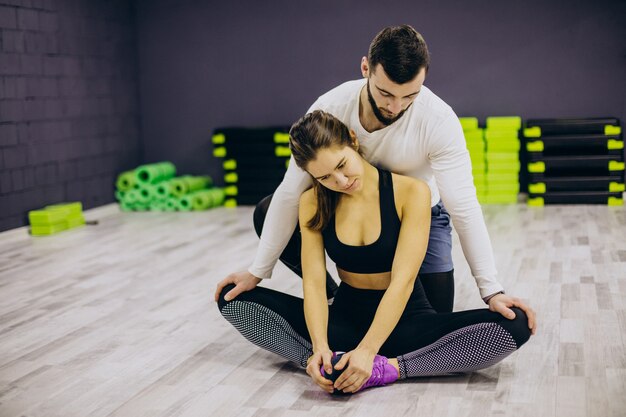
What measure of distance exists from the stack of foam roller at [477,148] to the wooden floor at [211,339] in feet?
3.85

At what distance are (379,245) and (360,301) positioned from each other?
0.69 feet

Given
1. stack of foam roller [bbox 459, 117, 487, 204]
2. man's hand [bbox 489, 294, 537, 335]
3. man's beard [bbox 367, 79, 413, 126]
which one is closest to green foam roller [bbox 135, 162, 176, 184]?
stack of foam roller [bbox 459, 117, 487, 204]

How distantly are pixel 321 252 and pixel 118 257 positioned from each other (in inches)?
94.6

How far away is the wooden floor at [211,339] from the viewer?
7.53 feet

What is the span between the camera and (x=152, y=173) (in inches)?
260

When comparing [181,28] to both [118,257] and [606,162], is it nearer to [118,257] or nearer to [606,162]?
[118,257]

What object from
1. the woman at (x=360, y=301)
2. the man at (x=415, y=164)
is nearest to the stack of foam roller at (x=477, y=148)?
the man at (x=415, y=164)

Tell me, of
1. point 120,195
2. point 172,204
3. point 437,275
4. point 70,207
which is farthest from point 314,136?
point 120,195

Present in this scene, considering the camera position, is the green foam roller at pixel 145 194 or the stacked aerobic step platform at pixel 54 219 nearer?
the stacked aerobic step platform at pixel 54 219

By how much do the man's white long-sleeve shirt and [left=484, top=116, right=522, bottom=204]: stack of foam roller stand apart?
12.0 ft

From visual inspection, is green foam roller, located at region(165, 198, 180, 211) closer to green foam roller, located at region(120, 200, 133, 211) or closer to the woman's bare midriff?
green foam roller, located at region(120, 200, 133, 211)

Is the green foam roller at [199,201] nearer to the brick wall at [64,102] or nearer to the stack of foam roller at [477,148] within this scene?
the brick wall at [64,102]

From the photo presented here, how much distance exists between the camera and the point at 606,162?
604cm

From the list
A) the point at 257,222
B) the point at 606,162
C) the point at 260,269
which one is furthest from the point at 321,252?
the point at 606,162
